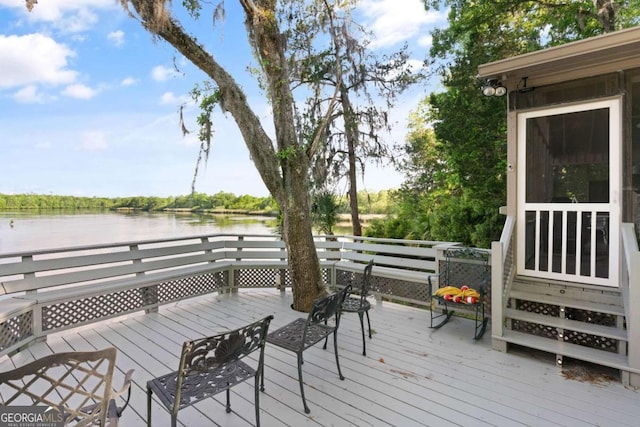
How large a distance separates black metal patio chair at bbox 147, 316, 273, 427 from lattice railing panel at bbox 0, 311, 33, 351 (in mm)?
2329

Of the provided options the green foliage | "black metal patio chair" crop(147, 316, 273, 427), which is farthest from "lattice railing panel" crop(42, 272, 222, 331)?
the green foliage

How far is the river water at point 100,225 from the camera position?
5906 mm

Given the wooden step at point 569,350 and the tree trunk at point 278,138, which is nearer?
the wooden step at point 569,350

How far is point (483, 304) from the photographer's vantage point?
360 centimetres

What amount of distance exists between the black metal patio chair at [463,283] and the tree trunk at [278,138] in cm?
158

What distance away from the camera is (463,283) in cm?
404

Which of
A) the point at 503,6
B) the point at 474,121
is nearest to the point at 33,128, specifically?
the point at 474,121

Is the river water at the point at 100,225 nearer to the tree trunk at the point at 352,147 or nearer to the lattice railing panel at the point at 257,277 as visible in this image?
the lattice railing panel at the point at 257,277

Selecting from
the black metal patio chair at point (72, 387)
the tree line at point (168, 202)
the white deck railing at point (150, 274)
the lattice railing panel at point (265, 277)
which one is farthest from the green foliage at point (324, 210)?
the black metal patio chair at point (72, 387)

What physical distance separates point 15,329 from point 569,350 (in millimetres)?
5187

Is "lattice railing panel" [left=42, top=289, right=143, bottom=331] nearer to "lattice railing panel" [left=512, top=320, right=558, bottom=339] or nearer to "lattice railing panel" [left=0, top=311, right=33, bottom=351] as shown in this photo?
"lattice railing panel" [left=0, top=311, right=33, bottom=351]

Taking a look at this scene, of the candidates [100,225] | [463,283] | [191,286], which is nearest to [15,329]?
[191,286]

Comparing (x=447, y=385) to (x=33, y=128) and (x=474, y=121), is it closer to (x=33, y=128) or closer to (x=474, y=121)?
(x=474, y=121)

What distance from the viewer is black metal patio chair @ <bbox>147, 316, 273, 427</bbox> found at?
1.72 metres
